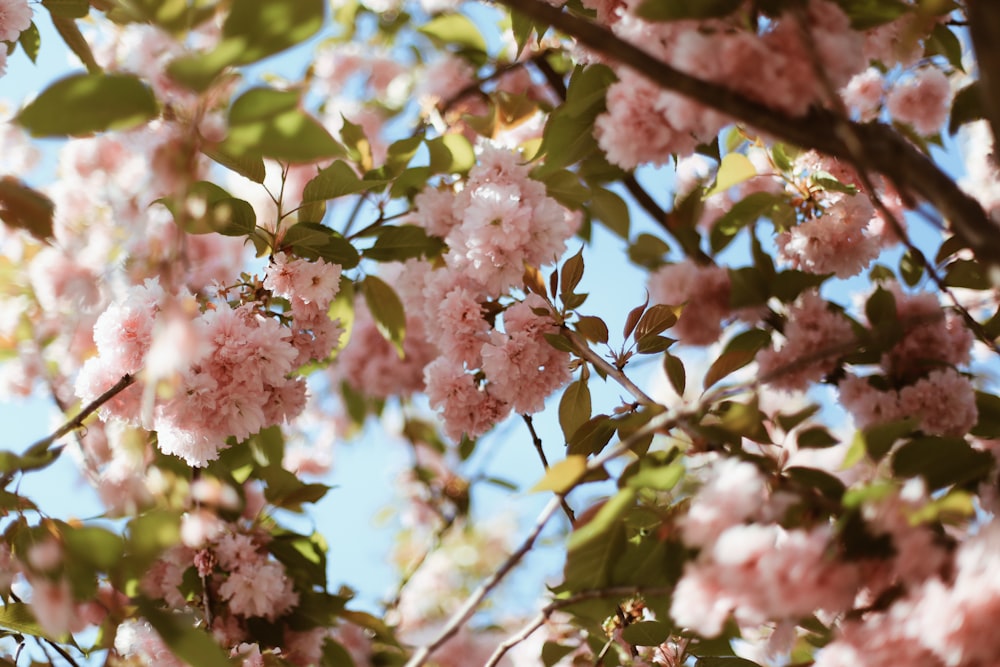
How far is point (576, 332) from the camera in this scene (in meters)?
1.13

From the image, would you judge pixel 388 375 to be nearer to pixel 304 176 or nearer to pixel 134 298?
pixel 304 176

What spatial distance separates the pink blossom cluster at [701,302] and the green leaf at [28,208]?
0.84 metres

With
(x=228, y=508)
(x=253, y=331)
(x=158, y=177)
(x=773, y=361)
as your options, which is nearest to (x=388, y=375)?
(x=228, y=508)

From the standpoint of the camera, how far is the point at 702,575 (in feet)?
1.93

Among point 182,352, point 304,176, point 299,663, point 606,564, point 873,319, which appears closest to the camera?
point 182,352

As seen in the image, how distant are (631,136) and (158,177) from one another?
43cm

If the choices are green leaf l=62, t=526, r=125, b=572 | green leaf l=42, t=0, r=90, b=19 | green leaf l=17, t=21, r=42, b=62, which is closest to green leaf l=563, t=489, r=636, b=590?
green leaf l=62, t=526, r=125, b=572

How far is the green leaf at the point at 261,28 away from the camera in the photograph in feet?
1.74

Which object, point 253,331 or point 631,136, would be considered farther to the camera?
point 253,331

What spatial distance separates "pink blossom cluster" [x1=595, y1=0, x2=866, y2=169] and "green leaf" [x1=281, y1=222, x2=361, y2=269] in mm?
481

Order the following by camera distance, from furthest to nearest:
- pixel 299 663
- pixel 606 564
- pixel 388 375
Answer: pixel 388 375, pixel 299 663, pixel 606 564

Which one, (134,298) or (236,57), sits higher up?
(134,298)

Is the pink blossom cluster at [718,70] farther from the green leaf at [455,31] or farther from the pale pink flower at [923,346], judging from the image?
the green leaf at [455,31]

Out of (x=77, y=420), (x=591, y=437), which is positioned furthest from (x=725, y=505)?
(x=77, y=420)
